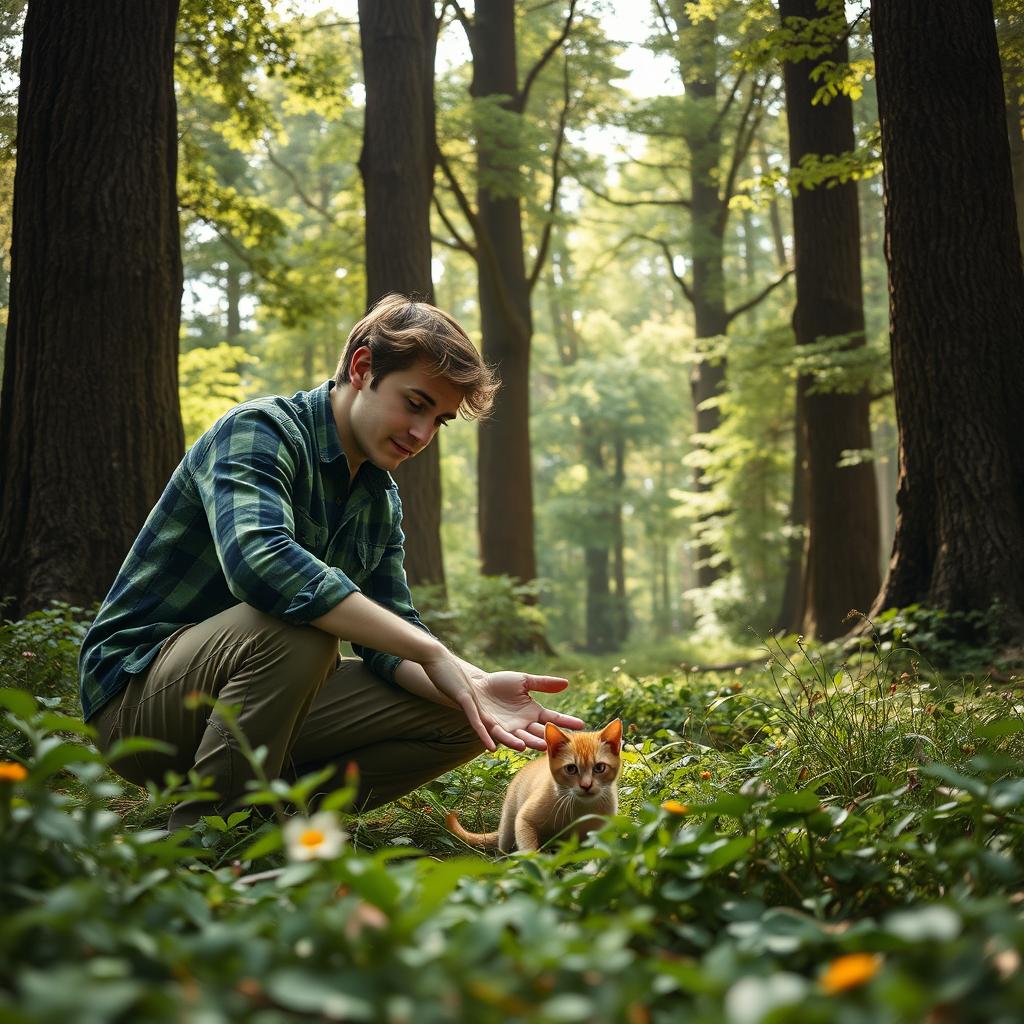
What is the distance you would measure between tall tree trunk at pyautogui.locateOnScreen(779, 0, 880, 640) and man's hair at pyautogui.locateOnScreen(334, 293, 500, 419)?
23.7 feet

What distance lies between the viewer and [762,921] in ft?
5.22

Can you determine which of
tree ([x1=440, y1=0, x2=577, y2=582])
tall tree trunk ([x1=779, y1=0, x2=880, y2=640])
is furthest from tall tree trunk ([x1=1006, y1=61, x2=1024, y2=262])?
tree ([x1=440, y1=0, x2=577, y2=582])

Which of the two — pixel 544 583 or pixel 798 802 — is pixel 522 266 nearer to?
pixel 544 583

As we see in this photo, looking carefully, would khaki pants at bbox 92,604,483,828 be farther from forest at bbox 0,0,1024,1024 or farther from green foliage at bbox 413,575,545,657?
green foliage at bbox 413,575,545,657

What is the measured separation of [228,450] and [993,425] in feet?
15.0

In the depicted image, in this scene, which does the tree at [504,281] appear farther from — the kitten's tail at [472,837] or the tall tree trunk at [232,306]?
the tall tree trunk at [232,306]

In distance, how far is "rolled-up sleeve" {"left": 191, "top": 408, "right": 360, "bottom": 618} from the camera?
259cm

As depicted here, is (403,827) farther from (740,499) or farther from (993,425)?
(740,499)

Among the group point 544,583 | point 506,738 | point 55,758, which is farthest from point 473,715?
point 544,583

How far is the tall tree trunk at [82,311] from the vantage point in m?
5.17

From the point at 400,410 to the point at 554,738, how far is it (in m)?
1.19

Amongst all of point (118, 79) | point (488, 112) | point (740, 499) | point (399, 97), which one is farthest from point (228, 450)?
point (740, 499)

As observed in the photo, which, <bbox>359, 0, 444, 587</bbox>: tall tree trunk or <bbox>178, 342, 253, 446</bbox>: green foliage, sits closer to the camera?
<bbox>359, 0, 444, 587</bbox>: tall tree trunk

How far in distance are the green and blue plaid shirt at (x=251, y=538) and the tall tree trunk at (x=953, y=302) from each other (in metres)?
3.63
